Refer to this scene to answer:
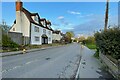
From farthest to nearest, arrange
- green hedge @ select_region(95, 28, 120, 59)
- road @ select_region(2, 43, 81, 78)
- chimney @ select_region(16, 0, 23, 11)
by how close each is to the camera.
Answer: chimney @ select_region(16, 0, 23, 11) < green hedge @ select_region(95, 28, 120, 59) < road @ select_region(2, 43, 81, 78)

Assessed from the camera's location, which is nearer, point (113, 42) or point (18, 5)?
point (113, 42)

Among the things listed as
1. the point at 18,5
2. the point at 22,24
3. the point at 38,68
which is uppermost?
the point at 18,5

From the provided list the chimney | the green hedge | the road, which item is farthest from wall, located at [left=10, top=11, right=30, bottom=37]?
the green hedge

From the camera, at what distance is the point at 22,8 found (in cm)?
4753

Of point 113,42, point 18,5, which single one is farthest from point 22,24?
point 113,42

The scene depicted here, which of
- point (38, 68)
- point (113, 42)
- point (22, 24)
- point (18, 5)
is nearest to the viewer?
point (38, 68)

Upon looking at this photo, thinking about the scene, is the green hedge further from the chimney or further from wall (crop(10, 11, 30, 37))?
the chimney

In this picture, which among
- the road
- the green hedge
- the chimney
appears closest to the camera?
the road

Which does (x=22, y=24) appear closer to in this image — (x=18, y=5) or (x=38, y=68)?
(x=18, y=5)

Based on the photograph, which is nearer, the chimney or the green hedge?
the green hedge

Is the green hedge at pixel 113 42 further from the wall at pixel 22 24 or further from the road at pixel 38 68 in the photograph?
the wall at pixel 22 24

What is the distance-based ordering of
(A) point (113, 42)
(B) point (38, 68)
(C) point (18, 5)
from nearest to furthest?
(B) point (38, 68)
(A) point (113, 42)
(C) point (18, 5)

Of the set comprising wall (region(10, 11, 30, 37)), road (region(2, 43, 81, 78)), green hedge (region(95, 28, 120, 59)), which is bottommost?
road (region(2, 43, 81, 78))

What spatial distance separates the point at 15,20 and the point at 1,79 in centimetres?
4198
